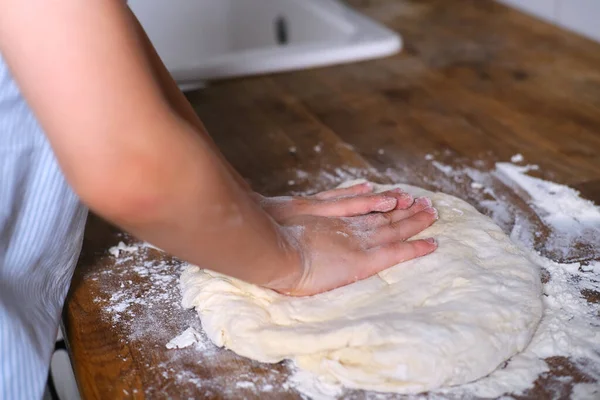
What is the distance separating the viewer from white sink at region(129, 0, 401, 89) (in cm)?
168

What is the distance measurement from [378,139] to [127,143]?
82 centimetres

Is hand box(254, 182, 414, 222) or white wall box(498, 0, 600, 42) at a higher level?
white wall box(498, 0, 600, 42)

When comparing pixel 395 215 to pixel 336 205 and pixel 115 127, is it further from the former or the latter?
pixel 115 127

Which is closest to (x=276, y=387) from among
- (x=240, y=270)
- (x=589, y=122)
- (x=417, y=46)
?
(x=240, y=270)

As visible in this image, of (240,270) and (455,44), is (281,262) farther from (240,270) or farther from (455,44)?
(455,44)

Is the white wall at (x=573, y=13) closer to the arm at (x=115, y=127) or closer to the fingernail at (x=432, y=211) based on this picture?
the fingernail at (x=432, y=211)

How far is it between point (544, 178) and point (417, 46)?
69 centimetres

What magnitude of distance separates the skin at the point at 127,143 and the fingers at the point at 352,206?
0.14m

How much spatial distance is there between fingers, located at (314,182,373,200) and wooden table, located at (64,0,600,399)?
148 millimetres

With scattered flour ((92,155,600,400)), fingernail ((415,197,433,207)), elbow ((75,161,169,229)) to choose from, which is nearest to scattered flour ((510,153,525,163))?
scattered flour ((92,155,600,400))

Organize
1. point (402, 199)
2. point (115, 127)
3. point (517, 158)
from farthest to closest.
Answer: point (517, 158) → point (402, 199) → point (115, 127)

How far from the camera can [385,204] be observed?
3.37 ft

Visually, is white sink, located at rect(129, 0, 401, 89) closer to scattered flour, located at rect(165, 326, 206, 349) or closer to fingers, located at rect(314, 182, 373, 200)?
fingers, located at rect(314, 182, 373, 200)

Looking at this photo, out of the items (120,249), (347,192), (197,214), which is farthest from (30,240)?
(347,192)
